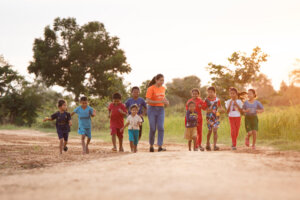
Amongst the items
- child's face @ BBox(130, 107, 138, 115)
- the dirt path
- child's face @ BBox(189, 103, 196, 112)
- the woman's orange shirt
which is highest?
the woman's orange shirt

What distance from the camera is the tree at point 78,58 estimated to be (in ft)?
139

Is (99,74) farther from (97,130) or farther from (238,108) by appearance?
(238,108)

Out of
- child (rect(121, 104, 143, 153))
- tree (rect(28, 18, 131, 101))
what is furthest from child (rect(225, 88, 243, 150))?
tree (rect(28, 18, 131, 101))

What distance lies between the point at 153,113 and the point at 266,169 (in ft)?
13.8

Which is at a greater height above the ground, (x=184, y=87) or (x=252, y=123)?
(x=184, y=87)

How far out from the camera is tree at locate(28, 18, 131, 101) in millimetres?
42500

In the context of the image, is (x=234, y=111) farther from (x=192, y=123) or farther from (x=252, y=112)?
(x=192, y=123)

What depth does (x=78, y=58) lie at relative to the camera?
43.4 meters

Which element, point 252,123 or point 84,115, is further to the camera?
point 252,123

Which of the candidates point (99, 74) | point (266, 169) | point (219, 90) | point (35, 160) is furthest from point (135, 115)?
point (99, 74)

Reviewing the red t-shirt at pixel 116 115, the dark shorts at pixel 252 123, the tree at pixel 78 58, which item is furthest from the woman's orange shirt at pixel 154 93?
the tree at pixel 78 58

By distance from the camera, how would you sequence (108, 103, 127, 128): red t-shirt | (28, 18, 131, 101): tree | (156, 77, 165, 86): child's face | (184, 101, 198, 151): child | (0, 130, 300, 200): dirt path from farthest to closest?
(28, 18, 131, 101): tree
(108, 103, 127, 128): red t-shirt
(184, 101, 198, 151): child
(156, 77, 165, 86): child's face
(0, 130, 300, 200): dirt path

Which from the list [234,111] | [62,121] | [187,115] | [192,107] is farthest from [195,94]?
[62,121]

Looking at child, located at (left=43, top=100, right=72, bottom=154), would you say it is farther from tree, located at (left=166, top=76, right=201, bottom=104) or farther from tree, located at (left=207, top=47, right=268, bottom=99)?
tree, located at (left=166, top=76, right=201, bottom=104)
